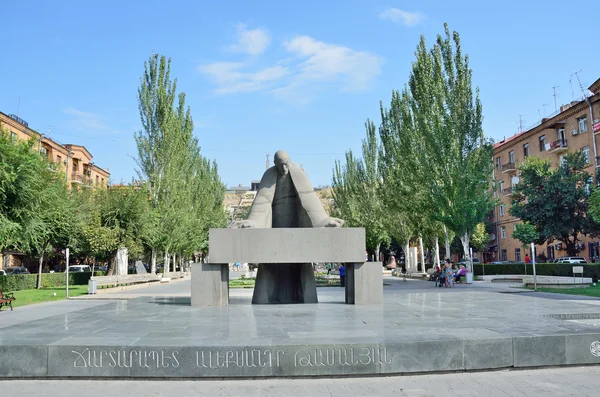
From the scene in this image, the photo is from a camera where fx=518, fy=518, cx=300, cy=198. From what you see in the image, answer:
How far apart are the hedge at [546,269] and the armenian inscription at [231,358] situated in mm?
25715

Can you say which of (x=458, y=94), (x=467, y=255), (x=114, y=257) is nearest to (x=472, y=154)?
(x=458, y=94)

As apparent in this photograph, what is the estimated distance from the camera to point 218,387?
5.69 metres

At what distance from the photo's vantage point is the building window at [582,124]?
42688mm

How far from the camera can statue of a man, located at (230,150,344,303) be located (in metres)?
11.4

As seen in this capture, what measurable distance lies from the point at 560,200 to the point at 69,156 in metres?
48.0

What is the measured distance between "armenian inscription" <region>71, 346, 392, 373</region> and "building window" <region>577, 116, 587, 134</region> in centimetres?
4378

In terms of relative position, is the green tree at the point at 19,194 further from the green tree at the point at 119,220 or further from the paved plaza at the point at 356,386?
the paved plaza at the point at 356,386

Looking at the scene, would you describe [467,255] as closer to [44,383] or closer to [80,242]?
[80,242]

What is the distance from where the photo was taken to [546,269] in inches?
1299

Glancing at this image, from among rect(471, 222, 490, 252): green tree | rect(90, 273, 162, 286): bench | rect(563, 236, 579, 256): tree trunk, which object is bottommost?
rect(90, 273, 162, 286): bench

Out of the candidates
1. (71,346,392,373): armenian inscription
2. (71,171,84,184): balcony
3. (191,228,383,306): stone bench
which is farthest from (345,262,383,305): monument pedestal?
(71,171,84,184): balcony

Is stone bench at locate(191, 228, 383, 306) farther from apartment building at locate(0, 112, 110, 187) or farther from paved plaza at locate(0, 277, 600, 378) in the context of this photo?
apartment building at locate(0, 112, 110, 187)

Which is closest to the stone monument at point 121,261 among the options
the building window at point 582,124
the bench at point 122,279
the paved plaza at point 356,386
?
the bench at point 122,279

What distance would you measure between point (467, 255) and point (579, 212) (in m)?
16.1
